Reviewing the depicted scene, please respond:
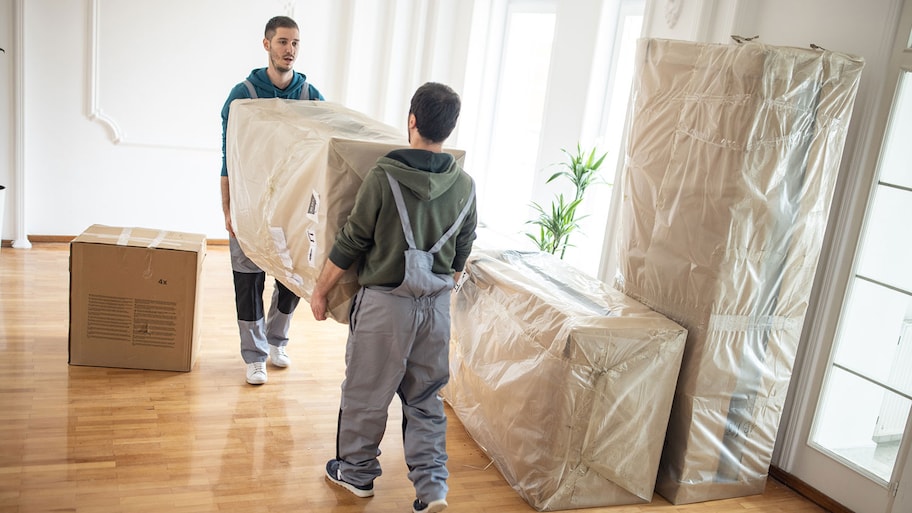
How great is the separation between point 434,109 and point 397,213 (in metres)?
0.32

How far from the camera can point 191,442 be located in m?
2.72

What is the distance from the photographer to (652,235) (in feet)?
9.29

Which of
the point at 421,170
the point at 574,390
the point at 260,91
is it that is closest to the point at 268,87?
the point at 260,91

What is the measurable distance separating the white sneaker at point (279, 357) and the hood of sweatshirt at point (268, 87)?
1.13 meters

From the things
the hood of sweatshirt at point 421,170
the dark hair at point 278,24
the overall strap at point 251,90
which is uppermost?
the dark hair at point 278,24

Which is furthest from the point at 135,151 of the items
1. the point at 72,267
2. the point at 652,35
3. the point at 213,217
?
the point at 652,35

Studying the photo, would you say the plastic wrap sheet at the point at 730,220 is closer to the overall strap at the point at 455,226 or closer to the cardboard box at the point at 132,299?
the overall strap at the point at 455,226

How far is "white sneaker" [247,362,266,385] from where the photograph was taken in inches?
128

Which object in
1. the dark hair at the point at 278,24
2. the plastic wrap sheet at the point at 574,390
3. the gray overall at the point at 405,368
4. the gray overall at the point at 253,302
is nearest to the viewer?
the gray overall at the point at 405,368

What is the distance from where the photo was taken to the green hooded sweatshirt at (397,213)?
87.0 inches

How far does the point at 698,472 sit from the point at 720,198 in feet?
3.25

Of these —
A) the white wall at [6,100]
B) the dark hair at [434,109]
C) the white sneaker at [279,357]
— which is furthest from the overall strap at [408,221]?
the white wall at [6,100]

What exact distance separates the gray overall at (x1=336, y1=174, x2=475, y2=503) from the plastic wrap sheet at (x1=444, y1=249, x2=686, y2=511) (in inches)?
13.6

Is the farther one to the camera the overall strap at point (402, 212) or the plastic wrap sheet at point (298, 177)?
the plastic wrap sheet at point (298, 177)
